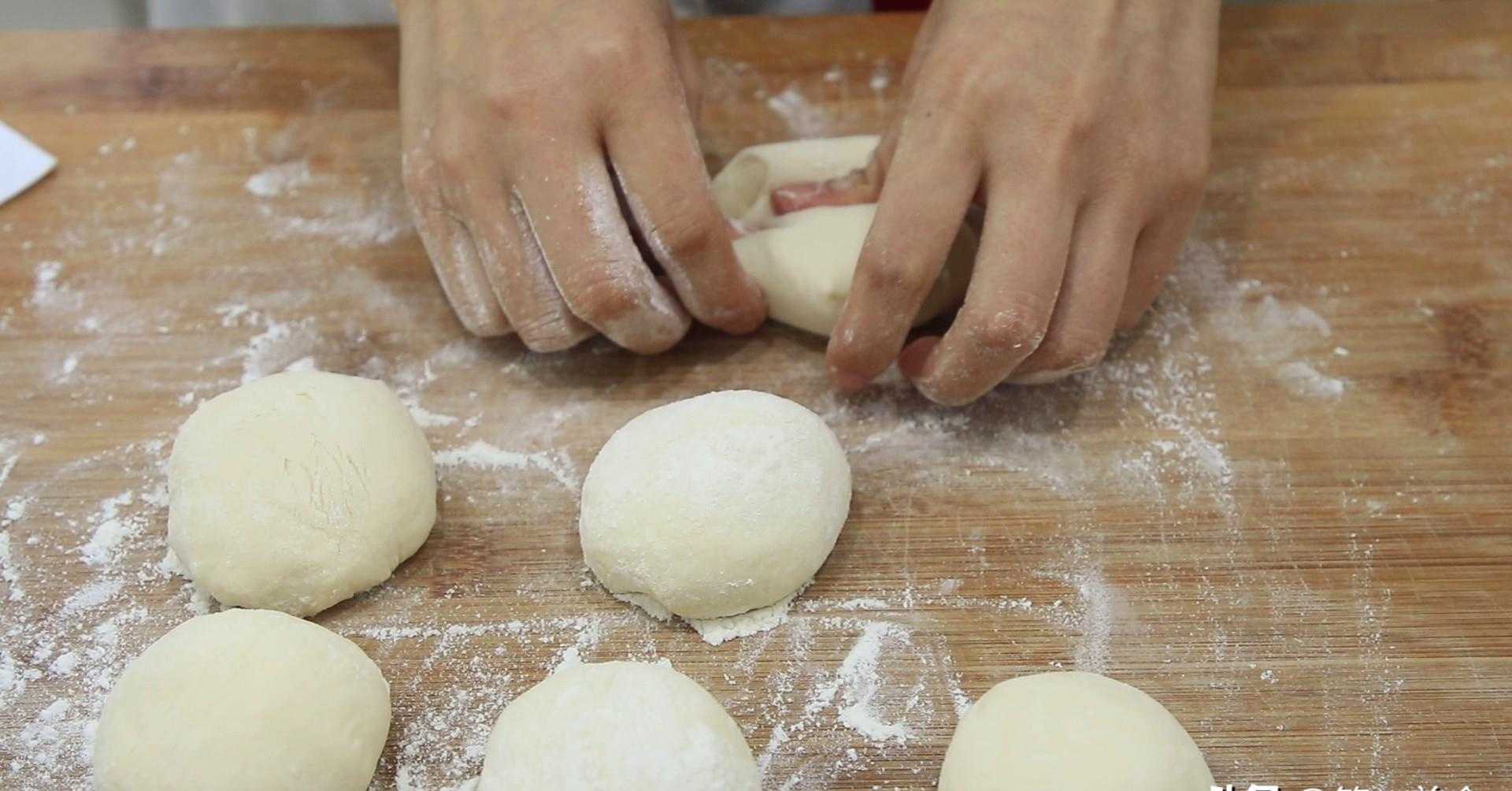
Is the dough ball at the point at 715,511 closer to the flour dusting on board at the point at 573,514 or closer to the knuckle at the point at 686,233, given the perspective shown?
the flour dusting on board at the point at 573,514

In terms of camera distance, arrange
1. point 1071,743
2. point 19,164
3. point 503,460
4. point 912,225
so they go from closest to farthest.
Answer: point 1071,743 → point 912,225 → point 503,460 → point 19,164

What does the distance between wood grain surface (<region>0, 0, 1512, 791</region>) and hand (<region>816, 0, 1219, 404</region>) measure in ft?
0.56

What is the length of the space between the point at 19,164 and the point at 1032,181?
68.5 inches

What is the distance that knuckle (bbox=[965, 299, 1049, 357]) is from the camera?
1.54 metres

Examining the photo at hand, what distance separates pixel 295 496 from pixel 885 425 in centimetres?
79

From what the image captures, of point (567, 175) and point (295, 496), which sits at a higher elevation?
point (567, 175)

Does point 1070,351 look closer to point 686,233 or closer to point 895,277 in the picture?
point 895,277

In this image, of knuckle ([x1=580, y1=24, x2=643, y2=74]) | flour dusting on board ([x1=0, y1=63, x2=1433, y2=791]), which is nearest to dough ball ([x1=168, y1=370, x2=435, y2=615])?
flour dusting on board ([x1=0, y1=63, x2=1433, y2=791])

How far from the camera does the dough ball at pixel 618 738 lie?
1.25 meters

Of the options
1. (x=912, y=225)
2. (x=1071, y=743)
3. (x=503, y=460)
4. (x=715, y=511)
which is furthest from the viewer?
(x=503, y=460)

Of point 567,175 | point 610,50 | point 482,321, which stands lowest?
point 482,321

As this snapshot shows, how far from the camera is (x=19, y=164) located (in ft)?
6.99

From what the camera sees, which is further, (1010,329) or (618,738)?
(1010,329)

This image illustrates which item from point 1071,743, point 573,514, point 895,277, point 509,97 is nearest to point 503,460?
point 573,514
